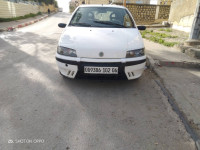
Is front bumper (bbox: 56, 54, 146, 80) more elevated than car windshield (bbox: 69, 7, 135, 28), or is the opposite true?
car windshield (bbox: 69, 7, 135, 28)

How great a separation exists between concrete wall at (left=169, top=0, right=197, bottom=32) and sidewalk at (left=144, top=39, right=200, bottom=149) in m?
4.81

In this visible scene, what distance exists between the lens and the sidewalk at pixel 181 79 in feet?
8.46

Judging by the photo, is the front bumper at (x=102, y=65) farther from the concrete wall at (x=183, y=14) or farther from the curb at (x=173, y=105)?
the concrete wall at (x=183, y=14)

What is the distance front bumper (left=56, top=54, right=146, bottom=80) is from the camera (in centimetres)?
294

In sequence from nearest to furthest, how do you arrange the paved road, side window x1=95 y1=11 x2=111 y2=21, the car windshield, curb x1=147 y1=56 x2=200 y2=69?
the paved road → the car windshield → side window x1=95 y1=11 x2=111 y2=21 → curb x1=147 y1=56 x2=200 y2=69

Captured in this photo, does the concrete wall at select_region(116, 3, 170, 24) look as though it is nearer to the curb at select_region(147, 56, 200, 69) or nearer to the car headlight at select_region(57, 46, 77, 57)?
the curb at select_region(147, 56, 200, 69)

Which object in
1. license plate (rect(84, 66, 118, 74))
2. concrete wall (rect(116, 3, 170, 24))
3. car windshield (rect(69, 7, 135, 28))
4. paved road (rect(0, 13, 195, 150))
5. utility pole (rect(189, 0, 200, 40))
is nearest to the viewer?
paved road (rect(0, 13, 195, 150))

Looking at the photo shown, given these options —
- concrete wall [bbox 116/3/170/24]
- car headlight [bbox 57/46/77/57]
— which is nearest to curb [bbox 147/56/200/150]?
car headlight [bbox 57/46/77/57]

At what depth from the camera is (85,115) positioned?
96.7 inches

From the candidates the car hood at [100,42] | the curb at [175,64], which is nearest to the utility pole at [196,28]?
the curb at [175,64]

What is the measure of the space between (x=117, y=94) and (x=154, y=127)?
1018mm

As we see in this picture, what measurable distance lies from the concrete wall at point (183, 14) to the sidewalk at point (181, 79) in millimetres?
4806

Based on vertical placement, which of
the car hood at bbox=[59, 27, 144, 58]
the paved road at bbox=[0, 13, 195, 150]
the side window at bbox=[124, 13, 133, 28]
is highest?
the side window at bbox=[124, 13, 133, 28]

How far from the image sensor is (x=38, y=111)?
2.52 m
